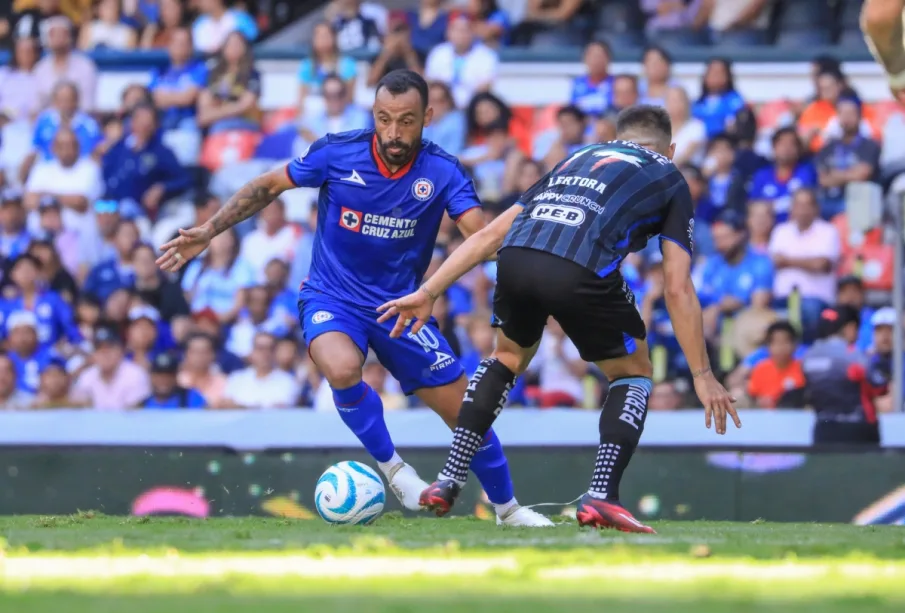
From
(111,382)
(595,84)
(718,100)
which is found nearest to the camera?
(111,382)

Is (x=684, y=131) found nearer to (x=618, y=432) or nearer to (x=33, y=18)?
(x=618, y=432)

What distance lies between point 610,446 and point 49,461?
4.83 meters

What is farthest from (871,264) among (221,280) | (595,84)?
(221,280)

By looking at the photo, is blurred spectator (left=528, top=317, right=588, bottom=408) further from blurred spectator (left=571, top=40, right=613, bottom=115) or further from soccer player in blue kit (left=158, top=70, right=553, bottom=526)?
soccer player in blue kit (left=158, top=70, right=553, bottom=526)

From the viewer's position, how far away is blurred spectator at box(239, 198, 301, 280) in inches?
507

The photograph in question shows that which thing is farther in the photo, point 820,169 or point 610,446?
point 820,169

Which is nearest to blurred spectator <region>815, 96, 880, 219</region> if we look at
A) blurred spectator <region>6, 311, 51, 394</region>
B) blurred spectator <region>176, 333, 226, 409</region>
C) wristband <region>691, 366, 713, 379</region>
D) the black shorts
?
blurred spectator <region>176, 333, 226, 409</region>

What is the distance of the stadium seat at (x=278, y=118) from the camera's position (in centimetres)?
1441

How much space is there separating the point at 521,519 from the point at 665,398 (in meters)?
3.13

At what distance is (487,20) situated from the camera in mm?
14969

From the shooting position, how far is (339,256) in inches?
307

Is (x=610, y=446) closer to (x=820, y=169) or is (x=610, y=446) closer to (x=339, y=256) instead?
(x=339, y=256)

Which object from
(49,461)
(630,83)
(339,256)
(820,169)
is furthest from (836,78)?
(49,461)

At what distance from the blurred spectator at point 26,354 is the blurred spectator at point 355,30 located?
14.8 ft
